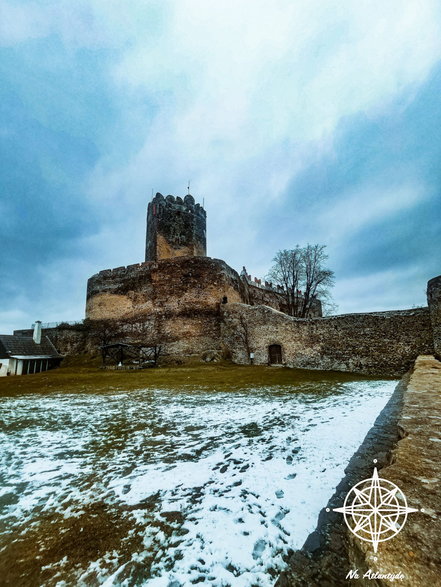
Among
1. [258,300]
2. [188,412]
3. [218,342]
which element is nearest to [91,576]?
[188,412]

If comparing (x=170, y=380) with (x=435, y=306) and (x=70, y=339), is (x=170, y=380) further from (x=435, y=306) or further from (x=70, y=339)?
(x=70, y=339)

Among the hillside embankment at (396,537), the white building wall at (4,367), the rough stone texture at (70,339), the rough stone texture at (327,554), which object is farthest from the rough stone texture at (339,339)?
the white building wall at (4,367)

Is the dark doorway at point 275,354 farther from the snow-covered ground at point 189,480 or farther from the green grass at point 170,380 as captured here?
the snow-covered ground at point 189,480

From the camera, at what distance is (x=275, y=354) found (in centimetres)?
1842

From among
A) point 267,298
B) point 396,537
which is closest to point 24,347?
point 267,298

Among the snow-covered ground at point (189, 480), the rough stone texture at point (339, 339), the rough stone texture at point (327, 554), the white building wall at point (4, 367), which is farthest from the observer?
the white building wall at point (4, 367)

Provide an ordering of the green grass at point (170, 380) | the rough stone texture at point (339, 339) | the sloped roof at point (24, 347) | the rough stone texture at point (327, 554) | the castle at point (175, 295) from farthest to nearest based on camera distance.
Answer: the sloped roof at point (24, 347) < the castle at point (175, 295) < the rough stone texture at point (339, 339) < the green grass at point (170, 380) < the rough stone texture at point (327, 554)

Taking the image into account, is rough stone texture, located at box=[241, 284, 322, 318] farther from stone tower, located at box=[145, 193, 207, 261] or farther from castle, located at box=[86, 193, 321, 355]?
stone tower, located at box=[145, 193, 207, 261]

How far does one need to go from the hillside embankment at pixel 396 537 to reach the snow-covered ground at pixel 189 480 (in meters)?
0.18

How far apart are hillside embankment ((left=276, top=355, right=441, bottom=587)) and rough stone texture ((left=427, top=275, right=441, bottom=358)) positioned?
42.5ft

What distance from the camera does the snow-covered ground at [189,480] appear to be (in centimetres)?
159

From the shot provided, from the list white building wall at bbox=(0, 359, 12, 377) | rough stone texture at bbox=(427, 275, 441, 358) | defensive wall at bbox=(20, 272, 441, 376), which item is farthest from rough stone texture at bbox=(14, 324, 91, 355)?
rough stone texture at bbox=(427, 275, 441, 358)

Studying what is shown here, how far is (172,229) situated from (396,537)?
28976 mm

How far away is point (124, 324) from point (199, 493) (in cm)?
2159
